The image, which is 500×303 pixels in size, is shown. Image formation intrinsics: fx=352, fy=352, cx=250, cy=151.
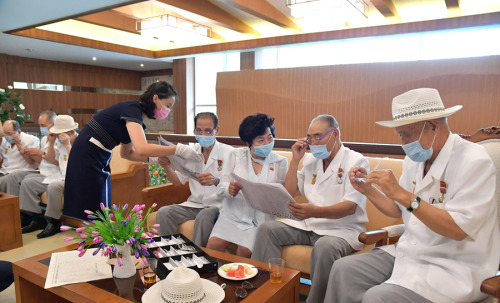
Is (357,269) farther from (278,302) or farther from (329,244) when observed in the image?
(278,302)

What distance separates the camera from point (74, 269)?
71.1 inches

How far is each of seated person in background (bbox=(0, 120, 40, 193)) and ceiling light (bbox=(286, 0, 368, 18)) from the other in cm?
377

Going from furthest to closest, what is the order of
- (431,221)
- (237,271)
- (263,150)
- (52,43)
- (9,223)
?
(52,43), (9,223), (263,150), (237,271), (431,221)

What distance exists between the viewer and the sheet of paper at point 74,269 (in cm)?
170

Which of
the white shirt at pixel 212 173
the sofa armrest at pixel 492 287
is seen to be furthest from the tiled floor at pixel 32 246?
the sofa armrest at pixel 492 287

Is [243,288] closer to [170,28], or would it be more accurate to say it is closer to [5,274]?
[5,274]

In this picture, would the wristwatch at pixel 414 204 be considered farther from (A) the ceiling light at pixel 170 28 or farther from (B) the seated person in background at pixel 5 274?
(A) the ceiling light at pixel 170 28

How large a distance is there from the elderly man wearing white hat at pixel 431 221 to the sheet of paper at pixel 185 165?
1.34 m

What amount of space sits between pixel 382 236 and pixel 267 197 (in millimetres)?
698

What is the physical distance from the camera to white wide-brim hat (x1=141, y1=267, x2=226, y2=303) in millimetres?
1373

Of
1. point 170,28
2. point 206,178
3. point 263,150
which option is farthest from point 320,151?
point 170,28

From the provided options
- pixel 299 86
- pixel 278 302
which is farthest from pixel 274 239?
pixel 299 86

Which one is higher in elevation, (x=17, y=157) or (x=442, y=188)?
(x=442, y=188)

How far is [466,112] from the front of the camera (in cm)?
494
